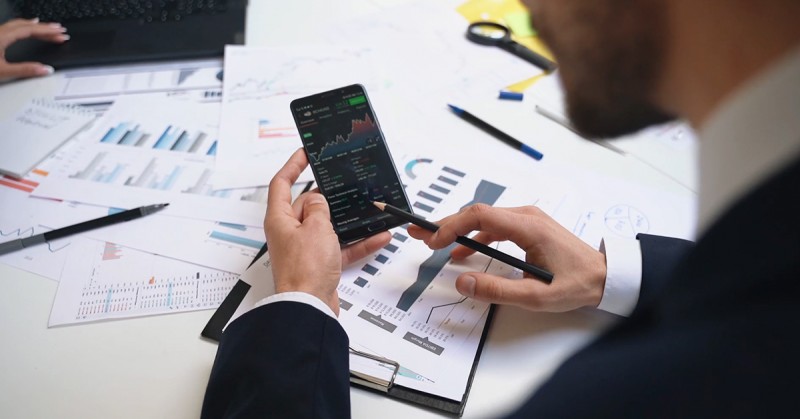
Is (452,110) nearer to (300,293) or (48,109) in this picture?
(300,293)

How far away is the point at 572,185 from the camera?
859 mm

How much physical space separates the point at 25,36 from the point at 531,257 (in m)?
0.96

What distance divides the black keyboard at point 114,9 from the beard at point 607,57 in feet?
2.72

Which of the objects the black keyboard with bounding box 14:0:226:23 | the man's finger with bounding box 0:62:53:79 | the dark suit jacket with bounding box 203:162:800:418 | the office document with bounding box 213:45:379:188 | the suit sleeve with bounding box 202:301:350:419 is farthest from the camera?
the black keyboard with bounding box 14:0:226:23

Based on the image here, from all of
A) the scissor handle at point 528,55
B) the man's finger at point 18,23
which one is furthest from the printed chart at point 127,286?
the scissor handle at point 528,55

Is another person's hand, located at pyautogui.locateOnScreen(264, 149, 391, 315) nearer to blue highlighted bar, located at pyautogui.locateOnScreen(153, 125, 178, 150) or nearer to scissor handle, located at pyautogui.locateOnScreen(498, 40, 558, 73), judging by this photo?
blue highlighted bar, located at pyautogui.locateOnScreen(153, 125, 178, 150)

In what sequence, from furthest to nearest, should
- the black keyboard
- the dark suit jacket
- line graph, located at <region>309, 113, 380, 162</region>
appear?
the black keyboard < line graph, located at <region>309, 113, 380, 162</region> < the dark suit jacket

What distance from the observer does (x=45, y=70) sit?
1.04 metres

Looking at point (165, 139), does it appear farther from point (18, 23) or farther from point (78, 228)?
point (18, 23)

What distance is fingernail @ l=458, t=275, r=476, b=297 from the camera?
26.5 inches

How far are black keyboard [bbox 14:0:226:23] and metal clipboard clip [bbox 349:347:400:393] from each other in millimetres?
815

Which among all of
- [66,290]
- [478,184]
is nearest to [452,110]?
[478,184]

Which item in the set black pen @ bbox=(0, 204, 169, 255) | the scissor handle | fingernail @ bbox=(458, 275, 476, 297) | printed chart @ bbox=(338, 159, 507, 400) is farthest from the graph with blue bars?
the scissor handle

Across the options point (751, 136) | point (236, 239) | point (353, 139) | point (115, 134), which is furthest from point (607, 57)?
point (115, 134)
